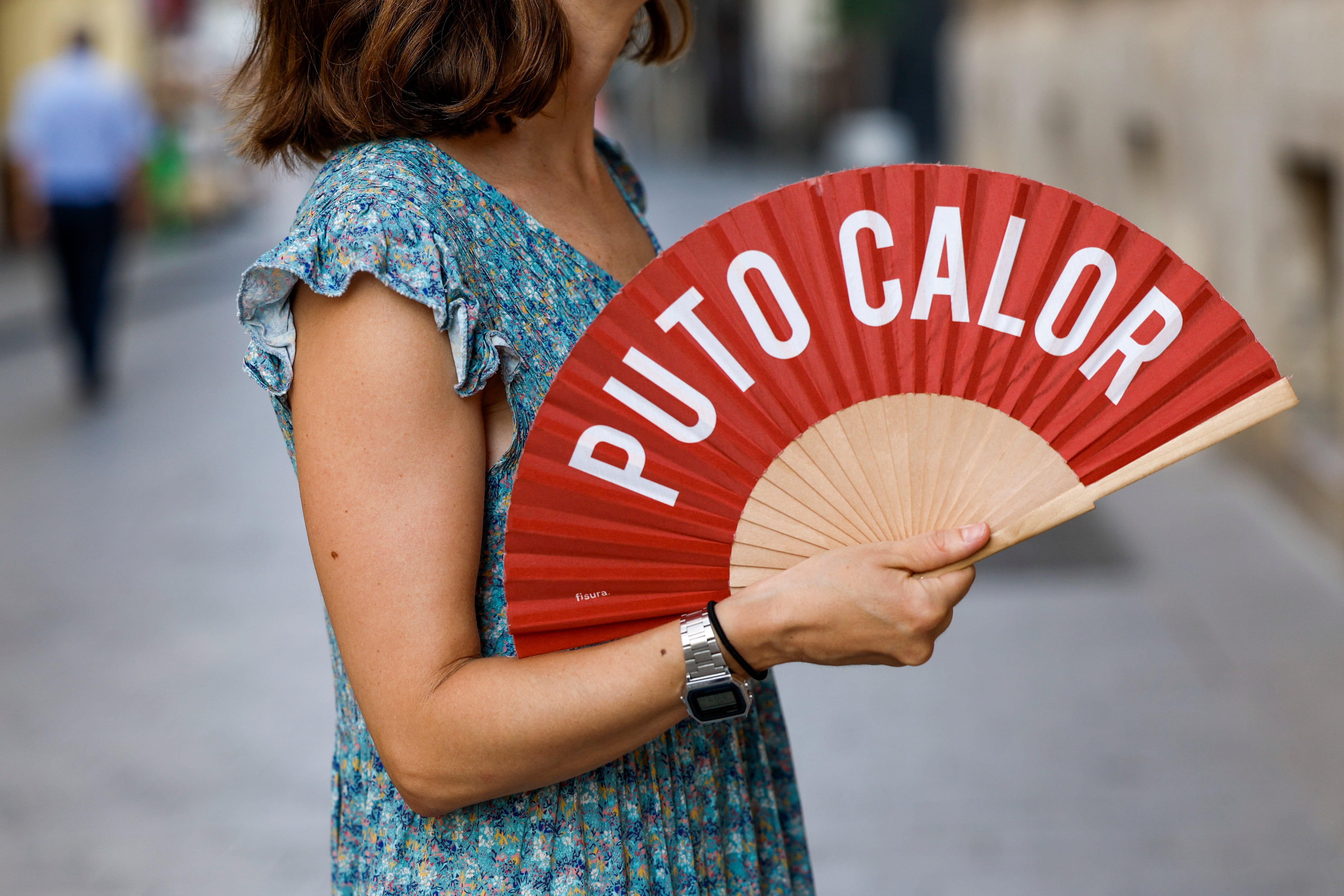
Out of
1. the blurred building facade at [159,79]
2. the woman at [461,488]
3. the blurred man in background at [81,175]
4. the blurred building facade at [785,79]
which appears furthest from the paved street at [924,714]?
the blurred building facade at [159,79]

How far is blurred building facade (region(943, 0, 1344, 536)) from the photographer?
6098mm

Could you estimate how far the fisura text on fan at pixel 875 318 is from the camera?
129cm

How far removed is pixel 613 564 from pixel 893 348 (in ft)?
1.07

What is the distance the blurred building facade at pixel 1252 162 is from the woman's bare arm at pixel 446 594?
16.7ft

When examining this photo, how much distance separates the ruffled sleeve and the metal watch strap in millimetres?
289

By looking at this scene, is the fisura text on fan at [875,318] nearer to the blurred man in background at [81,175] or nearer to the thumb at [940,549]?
the thumb at [940,549]

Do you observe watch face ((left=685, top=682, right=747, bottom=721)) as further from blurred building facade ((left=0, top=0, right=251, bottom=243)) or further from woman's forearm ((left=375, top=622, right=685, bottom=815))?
blurred building facade ((left=0, top=0, right=251, bottom=243))

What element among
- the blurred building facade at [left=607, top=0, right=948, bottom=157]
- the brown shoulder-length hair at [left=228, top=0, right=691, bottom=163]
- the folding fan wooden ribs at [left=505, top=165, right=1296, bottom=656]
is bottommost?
the folding fan wooden ribs at [left=505, top=165, right=1296, bottom=656]

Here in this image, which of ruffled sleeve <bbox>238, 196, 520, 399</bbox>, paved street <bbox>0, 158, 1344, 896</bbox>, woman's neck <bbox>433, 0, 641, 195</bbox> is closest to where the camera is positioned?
ruffled sleeve <bbox>238, 196, 520, 399</bbox>

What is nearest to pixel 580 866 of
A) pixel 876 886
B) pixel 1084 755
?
pixel 876 886

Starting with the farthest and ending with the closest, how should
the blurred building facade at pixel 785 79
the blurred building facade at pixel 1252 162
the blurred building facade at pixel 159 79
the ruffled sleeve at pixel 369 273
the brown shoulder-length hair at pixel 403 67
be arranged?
the blurred building facade at pixel 785 79 → the blurred building facade at pixel 159 79 → the blurred building facade at pixel 1252 162 → the brown shoulder-length hair at pixel 403 67 → the ruffled sleeve at pixel 369 273

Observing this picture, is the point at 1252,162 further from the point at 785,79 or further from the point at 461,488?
the point at 785,79

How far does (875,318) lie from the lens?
1.32m

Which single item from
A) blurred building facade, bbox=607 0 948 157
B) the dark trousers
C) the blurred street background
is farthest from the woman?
blurred building facade, bbox=607 0 948 157
